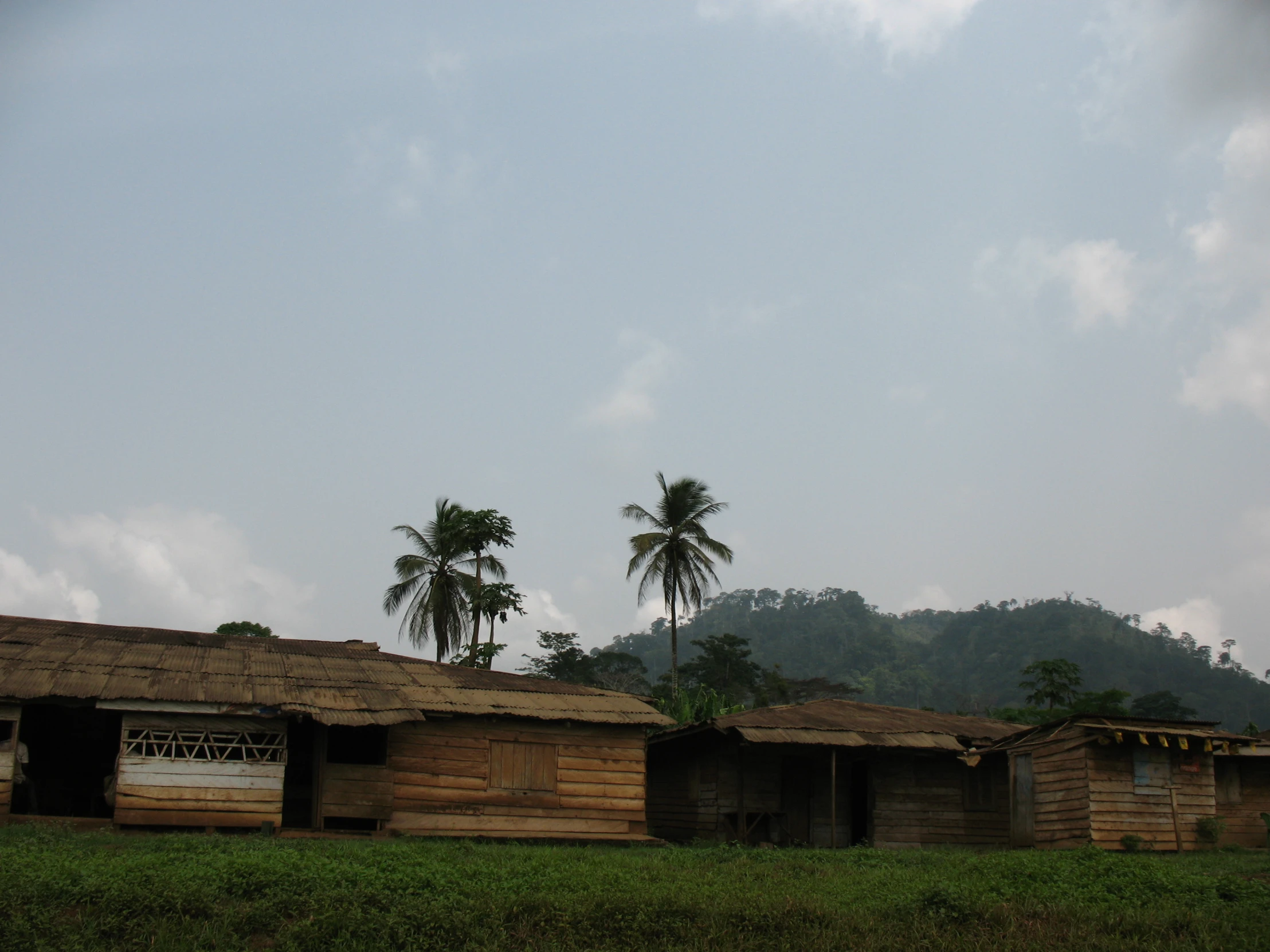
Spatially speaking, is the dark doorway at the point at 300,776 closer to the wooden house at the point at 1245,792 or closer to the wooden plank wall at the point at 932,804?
the wooden plank wall at the point at 932,804

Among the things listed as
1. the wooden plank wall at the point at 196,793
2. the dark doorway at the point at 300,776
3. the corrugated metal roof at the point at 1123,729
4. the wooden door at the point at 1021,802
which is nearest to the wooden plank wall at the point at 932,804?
the wooden door at the point at 1021,802

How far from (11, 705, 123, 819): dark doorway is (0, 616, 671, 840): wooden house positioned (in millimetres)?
39

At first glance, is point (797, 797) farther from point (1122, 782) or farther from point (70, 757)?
point (70, 757)

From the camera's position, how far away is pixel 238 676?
2105 centimetres

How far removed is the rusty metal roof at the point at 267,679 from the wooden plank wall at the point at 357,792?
140 cm

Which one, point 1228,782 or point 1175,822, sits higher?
point 1228,782

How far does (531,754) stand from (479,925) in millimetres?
10217

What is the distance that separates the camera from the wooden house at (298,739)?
63.2 ft

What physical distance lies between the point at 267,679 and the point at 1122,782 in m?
17.7

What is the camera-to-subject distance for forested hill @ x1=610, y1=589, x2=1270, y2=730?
9438cm

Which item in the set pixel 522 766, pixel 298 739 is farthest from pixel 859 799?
pixel 298 739

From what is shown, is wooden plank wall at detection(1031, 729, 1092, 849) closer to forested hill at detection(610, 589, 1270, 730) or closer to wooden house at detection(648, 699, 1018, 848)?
wooden house at detection(648, 699, 1018, 848)

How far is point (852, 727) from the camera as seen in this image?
25.6 metres

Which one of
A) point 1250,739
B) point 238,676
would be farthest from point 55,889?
point 1250,739
